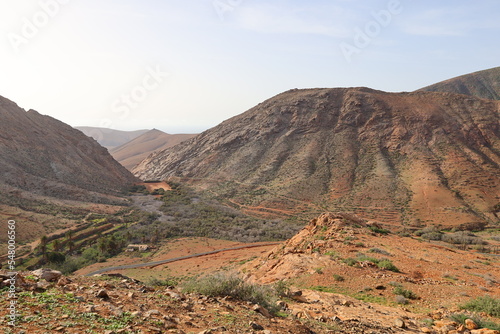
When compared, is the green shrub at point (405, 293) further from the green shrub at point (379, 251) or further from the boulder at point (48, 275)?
the boulder at point (48, 275)

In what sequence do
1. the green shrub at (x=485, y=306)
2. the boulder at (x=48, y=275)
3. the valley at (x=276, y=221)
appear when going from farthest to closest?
the green shrub at (x=485, y=306) → the valley at (x=276, y=221) → the boulder at (x=48, y=275)

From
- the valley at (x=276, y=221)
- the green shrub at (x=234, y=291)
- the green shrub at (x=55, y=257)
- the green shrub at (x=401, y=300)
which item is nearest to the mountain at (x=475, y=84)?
the valley at (x=276, y=221)

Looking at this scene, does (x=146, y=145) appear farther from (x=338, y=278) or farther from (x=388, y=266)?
(x=388, y=266)

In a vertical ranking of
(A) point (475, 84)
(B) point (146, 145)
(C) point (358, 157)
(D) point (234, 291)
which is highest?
(A) point (475, 84)

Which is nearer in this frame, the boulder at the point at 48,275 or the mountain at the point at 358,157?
the boulder at the point at 48,275

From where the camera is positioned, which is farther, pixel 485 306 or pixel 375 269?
pixel 375 269

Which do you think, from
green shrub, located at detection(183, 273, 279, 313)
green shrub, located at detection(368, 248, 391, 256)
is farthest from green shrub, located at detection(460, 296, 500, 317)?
green shrub, located at detection(183, 273, 279, 313)

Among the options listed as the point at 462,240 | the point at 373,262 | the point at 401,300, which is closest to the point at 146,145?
the point at 462,240

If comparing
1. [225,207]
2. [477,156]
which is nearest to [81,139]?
[225,207]
